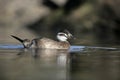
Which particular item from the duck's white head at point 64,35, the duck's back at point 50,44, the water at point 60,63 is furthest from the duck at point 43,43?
the duck's white head at point 64,35

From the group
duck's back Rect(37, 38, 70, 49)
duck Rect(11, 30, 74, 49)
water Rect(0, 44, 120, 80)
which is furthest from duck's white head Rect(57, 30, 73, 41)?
water Rect(0, 44, 120, 80)

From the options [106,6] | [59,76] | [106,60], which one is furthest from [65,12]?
[59,76]

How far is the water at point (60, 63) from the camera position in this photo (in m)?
14.9

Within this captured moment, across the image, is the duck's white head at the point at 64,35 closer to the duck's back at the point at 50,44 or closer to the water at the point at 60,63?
the duck's back at the point at 50,44

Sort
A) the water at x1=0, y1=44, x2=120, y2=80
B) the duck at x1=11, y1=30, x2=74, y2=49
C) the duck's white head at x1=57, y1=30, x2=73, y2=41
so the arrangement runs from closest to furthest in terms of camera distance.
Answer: the water at x1=0, y1=44, x2=120, y2=80 → the duck at x1=11, y1=30, x2=74, y2=49 → the duck's white head at x1=57, y1=30, x2=73, y2=41

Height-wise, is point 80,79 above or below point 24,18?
below

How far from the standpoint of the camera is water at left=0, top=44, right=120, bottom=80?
48.8ft

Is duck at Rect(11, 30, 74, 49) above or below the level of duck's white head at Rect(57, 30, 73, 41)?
below

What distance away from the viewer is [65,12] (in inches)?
1642

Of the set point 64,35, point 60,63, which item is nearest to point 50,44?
point 64,35

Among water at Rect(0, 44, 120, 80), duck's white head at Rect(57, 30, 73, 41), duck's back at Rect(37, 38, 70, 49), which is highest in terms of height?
duck's white head at Rect(57, 30, 73, 41)

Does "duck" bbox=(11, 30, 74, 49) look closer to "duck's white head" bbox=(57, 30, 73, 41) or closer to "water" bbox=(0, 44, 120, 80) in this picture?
"water" bbox=(0, 44, 120, 80)

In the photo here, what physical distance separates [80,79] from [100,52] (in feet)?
21.3

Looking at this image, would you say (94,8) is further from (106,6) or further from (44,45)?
(44,45)
